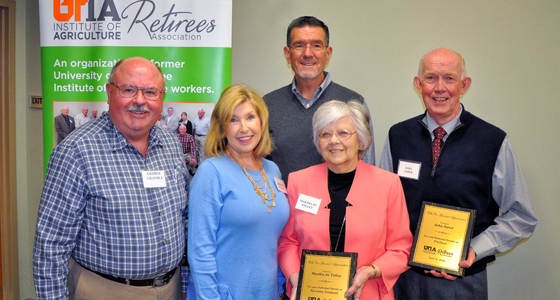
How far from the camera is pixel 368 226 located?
1.93 m

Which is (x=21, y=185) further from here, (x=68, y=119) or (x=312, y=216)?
(x=312, y=216)

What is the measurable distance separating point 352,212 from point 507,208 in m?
0.96

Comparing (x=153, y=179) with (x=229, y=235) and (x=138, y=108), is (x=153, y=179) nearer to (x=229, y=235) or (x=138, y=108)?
(x=138, y=108)

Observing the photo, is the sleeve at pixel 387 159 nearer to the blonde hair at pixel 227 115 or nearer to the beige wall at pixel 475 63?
the blonde hair at pixel 227 115

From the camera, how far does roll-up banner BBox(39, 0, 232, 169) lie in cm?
314

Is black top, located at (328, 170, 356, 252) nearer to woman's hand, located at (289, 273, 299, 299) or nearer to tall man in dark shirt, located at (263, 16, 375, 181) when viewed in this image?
woman's hand, located at (289, 273, 299, 299)

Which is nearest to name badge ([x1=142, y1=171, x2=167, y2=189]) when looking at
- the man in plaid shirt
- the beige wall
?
the man in plaid shirt

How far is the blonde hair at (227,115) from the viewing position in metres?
1.97

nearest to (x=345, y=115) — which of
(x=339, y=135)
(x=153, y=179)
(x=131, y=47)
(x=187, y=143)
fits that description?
(x=339, y=135)

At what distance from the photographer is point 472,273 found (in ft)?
7.11

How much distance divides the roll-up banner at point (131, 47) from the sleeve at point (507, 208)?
2.11m

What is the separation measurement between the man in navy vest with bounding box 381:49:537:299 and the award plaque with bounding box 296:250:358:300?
58 cm

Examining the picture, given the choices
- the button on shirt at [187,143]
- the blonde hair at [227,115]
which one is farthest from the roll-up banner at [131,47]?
the blonde hair at [227,115]

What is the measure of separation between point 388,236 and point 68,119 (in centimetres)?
278
